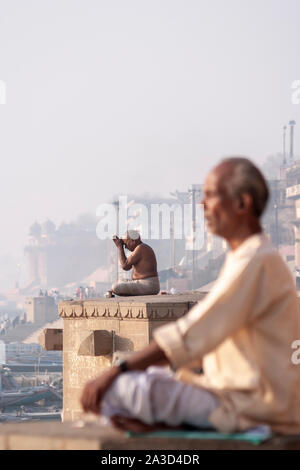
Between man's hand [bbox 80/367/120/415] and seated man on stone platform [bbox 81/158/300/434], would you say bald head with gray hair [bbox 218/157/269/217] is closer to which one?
seated man on stone platform [bbox 81/158/300/434]

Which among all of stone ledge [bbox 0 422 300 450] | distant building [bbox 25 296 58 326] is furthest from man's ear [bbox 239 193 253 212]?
distant building [bbox 25 296 58 326]

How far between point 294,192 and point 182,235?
4717 centimetres

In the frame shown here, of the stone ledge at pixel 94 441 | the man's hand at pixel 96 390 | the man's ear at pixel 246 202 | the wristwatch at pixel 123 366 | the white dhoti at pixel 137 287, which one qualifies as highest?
the man's ear at pixel 246 202

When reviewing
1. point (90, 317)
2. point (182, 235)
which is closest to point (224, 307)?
point (90, 317)

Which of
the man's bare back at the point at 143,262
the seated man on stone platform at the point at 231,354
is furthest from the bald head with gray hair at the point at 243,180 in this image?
the man's bare back at the point at 143,262

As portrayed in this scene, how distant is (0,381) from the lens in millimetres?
97438

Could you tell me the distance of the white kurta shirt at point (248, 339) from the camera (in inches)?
147

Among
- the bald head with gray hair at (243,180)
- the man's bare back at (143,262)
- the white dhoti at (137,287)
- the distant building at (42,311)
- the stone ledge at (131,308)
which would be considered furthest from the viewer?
the distant building at (42,311)

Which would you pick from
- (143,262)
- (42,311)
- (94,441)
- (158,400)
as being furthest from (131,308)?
(42,311)

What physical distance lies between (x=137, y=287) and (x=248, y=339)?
10.7 meters

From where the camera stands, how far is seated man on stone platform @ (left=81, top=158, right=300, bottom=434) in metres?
3.72

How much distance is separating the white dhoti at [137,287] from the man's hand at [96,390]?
10.7m

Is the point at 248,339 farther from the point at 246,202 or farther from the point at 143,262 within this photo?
the point at 143,262

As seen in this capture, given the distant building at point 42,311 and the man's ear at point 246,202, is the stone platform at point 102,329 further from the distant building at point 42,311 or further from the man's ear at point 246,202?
the distant building at point 42,311
